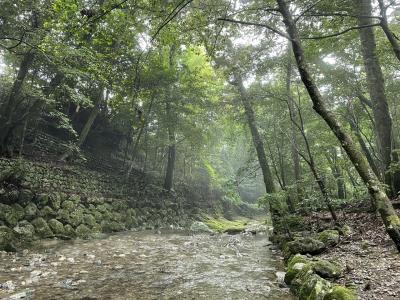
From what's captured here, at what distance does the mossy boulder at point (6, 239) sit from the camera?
765cm

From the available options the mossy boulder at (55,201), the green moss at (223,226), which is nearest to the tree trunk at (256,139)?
the green moss at (223,226)

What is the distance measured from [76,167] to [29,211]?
5015 millimetres

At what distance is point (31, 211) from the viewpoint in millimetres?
10078

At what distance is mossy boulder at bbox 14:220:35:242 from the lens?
29.7ft

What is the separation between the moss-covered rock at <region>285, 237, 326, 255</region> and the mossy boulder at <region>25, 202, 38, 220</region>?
328 inches

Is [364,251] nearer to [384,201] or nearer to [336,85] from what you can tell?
[384,201]

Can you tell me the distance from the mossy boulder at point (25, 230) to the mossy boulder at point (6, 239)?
0.60 meters

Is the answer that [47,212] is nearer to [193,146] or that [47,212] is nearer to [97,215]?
[97,215]

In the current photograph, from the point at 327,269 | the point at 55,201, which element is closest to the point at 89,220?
the point at 55,201

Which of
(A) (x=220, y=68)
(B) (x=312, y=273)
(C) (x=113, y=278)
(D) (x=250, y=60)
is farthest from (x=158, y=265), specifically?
(A) (x=220, y=68)

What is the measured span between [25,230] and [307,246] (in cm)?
832

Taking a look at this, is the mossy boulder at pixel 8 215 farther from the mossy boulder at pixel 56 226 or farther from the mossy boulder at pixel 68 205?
the mossy boulder at pixel 68 205

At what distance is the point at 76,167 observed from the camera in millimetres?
14852

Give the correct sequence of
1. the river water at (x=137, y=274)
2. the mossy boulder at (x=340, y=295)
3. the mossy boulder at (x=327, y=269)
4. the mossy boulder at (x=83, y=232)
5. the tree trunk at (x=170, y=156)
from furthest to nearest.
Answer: the tree trunk at (x=170, y=156) → the mossy boulder at (x=83, y=232) → the river water at (x=137, y=274) → the mossy boulder at (x=327, y=269) → the mossy boulder at (x=340, y=295)
